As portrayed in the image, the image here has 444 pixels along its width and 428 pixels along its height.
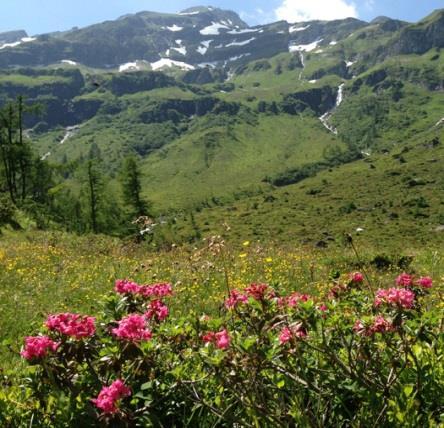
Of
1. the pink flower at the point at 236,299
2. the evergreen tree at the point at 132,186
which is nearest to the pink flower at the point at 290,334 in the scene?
the pink flower at the point at 236,299

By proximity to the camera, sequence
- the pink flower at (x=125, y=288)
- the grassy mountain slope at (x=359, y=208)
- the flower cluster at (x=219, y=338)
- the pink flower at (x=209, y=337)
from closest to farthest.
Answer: the flower cluster at (x=219, y=338) → the pink flower at (x=209, y=337) → the pink flower at (x=125, y=288) → the grassy mountain slope at (x=359, y=208)

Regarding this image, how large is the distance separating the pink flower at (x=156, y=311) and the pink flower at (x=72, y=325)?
72cm

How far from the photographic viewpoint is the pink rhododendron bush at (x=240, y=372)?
312 centimetres

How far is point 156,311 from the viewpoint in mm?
4117

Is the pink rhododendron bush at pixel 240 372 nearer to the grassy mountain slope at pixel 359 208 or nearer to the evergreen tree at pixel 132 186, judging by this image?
the evergreen tree at pixel 132 186

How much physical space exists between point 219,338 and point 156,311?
0.88 metres

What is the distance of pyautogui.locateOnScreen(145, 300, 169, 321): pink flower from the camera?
4020 mm

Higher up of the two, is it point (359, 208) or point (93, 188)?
point (93, 188)

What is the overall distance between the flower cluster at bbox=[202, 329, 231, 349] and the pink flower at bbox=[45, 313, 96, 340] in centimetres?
85

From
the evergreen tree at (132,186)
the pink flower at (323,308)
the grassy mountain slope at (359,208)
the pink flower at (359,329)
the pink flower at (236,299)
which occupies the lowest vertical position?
the grassy mountain slope at (359,208)

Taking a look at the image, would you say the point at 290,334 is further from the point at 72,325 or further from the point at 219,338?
the point at 72,325

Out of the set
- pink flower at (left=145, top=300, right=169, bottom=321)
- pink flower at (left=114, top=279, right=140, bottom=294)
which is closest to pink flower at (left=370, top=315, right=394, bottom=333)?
pink flower at (left=145, top=300, right=169, bottom=321)

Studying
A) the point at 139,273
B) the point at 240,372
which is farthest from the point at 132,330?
the point at 139,273

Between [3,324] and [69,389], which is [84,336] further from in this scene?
[3,324]
